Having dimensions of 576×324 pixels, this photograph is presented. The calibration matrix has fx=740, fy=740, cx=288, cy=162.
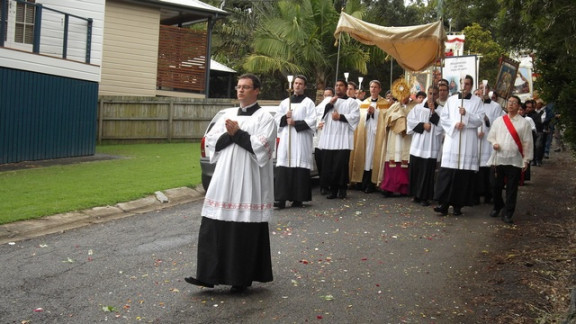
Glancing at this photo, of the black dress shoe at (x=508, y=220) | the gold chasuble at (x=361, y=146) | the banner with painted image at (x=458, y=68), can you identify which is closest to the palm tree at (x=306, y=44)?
the banner with painted image at (x=458, y=68)

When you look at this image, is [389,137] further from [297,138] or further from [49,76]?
[49,76]

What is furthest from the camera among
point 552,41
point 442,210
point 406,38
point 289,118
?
point 406,38

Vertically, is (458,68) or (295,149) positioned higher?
(458,68)

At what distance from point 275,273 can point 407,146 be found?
23.1 feet

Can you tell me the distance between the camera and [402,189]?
45.5 ft

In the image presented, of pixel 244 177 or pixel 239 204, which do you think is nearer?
pixel 239 204

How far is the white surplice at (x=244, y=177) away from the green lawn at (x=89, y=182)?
4152 millimetres

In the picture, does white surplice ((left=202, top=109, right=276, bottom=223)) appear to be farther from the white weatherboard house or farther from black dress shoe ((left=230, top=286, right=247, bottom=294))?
the white weatherboard house

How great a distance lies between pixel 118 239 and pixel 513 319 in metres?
5.06

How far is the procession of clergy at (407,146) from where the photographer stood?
11.4 metres

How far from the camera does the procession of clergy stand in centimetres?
1138

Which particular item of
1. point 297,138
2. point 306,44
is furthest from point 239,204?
point 306,44

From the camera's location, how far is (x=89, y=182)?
13.9 meters

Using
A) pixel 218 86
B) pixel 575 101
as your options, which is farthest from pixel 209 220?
pixel 218 86
